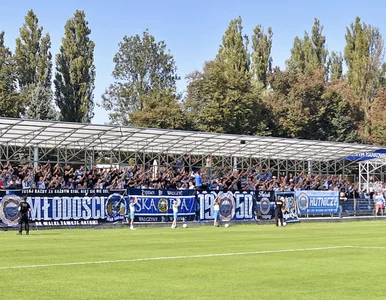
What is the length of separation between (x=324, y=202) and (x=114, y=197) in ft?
57.4

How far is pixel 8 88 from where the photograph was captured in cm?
7412

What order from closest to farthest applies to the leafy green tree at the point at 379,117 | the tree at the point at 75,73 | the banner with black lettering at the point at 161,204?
the banner with black lettering at the point at 161,204 < the tree at the point at 75,73 < the leafy green tree at the point at 379,117

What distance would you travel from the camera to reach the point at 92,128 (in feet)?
133

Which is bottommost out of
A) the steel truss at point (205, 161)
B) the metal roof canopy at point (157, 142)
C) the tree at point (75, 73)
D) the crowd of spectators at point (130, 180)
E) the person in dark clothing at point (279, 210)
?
the person in dark clothing at point (279, 210)

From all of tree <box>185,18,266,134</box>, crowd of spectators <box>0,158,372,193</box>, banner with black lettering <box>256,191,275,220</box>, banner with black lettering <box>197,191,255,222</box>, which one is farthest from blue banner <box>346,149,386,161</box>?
banner with black lettering <box>197,191,255,222</box>

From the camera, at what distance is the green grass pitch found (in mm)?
11531

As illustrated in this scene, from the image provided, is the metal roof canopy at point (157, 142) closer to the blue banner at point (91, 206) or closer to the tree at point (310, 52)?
the blue banner at point (91, 206)

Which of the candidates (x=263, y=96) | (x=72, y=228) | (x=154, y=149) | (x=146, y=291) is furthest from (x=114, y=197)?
(x=263, y=96)

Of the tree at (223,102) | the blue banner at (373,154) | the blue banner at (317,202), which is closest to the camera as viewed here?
the blue banner at (317,202)

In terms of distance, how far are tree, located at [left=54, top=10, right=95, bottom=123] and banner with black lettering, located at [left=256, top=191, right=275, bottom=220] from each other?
129 feet

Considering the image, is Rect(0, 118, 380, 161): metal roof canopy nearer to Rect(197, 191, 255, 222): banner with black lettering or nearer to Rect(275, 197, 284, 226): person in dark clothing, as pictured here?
Rect(197, 191, 255, 222): banner with black lettering

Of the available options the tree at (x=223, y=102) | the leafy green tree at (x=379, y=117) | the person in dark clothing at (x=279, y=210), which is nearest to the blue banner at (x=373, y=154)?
the tree at (x=223, y=102)

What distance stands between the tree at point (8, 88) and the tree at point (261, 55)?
91.0 feet

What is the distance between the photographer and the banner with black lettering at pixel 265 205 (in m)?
43.1
